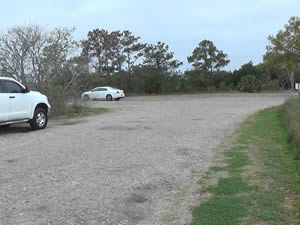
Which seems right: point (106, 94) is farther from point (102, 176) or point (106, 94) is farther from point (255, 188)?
point (255, 188)

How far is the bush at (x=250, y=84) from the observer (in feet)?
169

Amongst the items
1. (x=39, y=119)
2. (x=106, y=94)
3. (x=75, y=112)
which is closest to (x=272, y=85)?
(x=106, y=94)

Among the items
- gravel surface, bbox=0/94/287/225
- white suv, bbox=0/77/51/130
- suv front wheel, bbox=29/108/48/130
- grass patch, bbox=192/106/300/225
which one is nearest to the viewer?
grass patch, bbox=192/106/300/225

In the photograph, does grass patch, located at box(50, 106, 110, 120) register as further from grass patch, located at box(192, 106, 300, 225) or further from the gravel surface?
grass patch, located at box(192, 106, 300, 225)

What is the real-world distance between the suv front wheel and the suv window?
3.34 ft

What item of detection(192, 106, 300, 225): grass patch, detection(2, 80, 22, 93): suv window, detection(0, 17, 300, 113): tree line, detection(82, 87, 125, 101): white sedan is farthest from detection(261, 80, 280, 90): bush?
detection(192, 106, 300, 225): grass patch

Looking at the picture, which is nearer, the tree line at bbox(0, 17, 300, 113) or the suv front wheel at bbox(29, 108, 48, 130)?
the suv front wheel at bbox(29, 108, 48, 130)

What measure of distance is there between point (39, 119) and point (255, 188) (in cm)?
922

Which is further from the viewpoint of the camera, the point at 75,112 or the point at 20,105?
the point at 75,112

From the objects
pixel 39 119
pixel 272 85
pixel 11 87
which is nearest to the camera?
pixel 11 87

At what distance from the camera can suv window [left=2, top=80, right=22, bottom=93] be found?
12.2 metres

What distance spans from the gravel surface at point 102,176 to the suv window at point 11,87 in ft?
4.60

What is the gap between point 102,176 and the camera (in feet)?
21.8

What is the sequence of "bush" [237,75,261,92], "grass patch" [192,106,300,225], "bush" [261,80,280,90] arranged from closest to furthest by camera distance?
"grass patch" [192,106,300,225] → "bush" [237,75,261,92] → "bush" [261,80,280,90]
